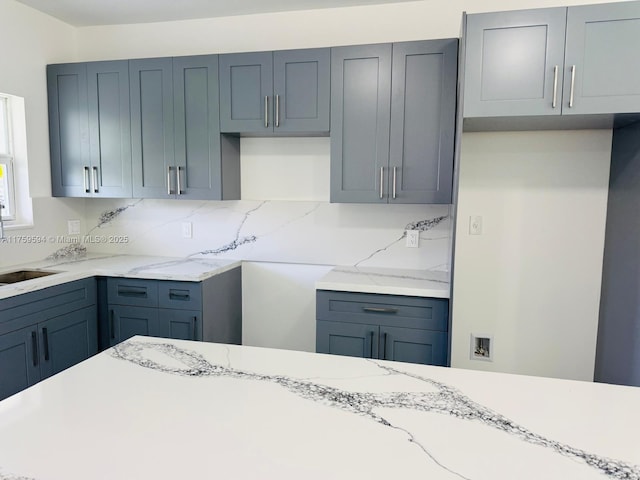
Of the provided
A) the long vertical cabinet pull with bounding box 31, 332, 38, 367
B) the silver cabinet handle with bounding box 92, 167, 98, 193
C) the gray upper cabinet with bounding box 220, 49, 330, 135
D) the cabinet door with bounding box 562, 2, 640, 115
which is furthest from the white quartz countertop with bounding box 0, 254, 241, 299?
the cabinet door with bounding box 562, 2, 640, 115

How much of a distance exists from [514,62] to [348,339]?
1684mm

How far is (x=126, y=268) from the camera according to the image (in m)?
2.89

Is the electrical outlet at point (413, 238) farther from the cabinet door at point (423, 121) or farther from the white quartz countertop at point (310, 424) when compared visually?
the white quartz countertop at point (310, 424)

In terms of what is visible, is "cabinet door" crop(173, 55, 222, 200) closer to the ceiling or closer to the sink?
the ceiling

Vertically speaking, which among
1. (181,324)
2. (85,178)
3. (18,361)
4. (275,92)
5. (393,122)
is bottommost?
(18,361)

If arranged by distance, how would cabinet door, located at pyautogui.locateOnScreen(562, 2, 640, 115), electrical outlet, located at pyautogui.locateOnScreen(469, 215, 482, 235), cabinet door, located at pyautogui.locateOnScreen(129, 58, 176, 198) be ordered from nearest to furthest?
cabinet door, located at pyautogui.locateOnScreen(562, 2, 640, 115), electrical outlet, located at pyautogui.locateOnScreen(469, 215, 482, 235), cabinet door, located at pyautogui.locateOnScreen(129, 58, 176, 198)

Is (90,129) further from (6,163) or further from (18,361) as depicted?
(18,361)

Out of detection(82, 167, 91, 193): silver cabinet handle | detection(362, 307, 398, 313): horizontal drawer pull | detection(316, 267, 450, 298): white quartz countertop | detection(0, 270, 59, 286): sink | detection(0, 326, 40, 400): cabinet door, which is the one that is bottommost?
detection(0, 326, 40, 400): cabinet door

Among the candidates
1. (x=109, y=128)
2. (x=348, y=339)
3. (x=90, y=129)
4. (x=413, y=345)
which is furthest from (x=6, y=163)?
(x=413, y=345)

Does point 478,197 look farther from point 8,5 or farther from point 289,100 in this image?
point 8,5

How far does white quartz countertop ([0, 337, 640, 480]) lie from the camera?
815 mm

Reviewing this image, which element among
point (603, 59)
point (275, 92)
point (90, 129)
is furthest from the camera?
point (90, 129)

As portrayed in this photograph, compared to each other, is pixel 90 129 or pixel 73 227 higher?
pixel 90 129

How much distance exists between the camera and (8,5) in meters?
2.78
